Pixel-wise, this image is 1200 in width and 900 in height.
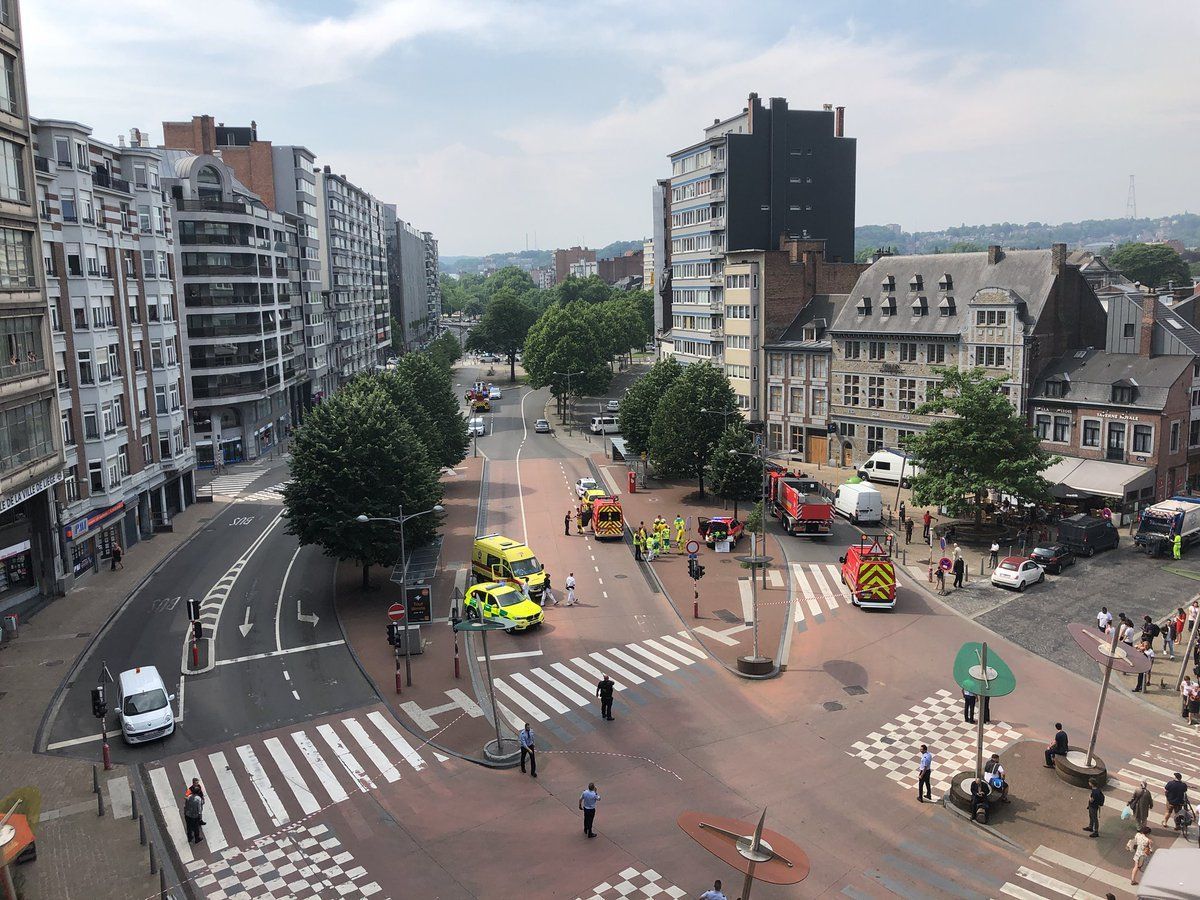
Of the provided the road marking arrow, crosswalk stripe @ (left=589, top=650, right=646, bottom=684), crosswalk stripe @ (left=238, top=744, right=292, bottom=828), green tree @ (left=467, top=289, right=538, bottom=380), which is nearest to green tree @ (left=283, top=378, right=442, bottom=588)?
the road marking arrow

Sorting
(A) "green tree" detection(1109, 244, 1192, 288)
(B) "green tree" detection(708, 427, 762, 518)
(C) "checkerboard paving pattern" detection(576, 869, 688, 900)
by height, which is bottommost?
(C) "checkerboard paving pattern" detection(576, 869, 688, 900)

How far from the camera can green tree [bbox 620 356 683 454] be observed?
8325cm

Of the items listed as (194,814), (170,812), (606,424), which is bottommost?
(170,812)

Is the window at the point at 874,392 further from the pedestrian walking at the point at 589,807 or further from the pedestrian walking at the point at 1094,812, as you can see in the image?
the pedestrian walking at the point at 589,807

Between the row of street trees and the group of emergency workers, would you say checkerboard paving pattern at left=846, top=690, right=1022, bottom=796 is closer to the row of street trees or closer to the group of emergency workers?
the group of emergency workers

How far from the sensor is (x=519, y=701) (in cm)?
3672

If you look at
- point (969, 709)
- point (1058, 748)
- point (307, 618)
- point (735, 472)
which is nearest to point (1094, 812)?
point (1058, 748)

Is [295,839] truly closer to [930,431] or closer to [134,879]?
[134,879]

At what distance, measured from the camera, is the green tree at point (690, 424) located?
71750 mm

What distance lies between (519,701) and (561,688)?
6.46 feet

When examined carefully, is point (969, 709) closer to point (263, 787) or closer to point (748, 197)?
point (263, 787)

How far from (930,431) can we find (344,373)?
320 feet

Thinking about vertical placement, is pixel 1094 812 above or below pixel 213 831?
above

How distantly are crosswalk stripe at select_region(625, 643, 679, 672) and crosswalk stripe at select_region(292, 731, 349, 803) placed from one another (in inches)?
578
